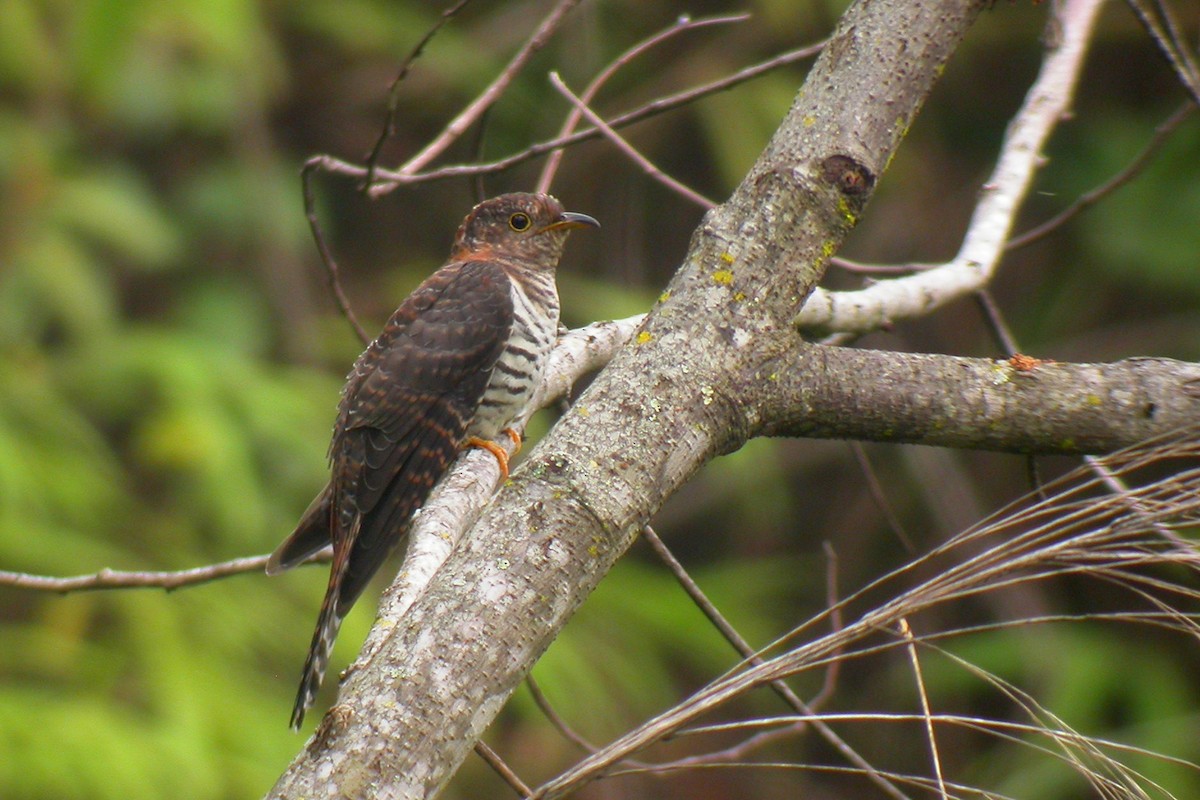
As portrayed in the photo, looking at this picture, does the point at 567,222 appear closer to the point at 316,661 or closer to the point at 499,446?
the point at 499,446

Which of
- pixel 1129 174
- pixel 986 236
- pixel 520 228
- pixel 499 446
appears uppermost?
pixel 1129 174

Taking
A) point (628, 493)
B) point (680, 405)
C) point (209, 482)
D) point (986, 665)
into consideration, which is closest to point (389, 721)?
point (628, 493)

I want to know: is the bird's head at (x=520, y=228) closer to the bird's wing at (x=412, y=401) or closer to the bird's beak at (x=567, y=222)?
the bird's beak at (x=567, y=222)

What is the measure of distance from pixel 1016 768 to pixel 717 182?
3560 mm

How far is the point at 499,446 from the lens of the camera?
3.04m

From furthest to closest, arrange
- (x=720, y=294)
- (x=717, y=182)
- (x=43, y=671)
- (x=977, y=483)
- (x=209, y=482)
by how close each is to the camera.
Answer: (x=717, y=182) < (x=977, y=483) < (x=209, y=482) < (x=43, y=671) < (x=720, y=294)

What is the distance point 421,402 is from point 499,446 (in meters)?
0.23

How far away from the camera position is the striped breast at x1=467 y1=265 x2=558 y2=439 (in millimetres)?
3033

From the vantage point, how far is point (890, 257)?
6.60m

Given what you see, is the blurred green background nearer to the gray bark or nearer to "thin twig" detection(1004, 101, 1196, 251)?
"thin twig" detection(1004, 101, 1196, 251)

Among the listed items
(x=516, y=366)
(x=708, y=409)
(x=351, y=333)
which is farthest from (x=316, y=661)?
(x=351, y=333)

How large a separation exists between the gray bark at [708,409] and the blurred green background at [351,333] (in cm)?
188

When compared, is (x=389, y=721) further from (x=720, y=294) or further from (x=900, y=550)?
(x=900, y=550)

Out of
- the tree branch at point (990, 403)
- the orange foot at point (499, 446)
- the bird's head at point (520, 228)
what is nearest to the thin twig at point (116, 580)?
the orange foot at point (499, 446)
